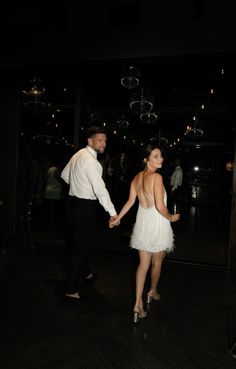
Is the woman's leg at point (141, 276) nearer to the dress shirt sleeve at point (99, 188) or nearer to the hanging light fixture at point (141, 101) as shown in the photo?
the dress shirt sleeve at point (99, 188)

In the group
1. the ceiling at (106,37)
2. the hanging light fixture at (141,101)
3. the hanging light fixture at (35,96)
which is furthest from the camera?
the hanging light fixture at (141,101)

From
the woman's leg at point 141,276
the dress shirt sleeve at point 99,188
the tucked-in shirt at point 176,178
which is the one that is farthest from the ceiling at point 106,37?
the tucked-in shirt at point 176,178

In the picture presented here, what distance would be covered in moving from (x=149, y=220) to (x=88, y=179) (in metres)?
0.73

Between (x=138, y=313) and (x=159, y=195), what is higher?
(x=159, y=195)

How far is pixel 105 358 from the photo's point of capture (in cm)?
238

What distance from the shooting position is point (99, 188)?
3.19m

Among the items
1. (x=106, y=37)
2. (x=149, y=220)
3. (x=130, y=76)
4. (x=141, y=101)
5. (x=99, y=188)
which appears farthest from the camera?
(x=141, y=101)

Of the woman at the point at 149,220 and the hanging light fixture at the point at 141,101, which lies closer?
the woman at the point at 149,220

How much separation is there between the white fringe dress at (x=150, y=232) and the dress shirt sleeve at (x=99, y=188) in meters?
0.30

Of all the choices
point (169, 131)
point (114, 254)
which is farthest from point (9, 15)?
point (169, 131)

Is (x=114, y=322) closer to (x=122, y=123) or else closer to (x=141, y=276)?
(x=141, y=276)

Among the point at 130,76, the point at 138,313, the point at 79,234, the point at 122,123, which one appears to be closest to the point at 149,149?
the point at 79,234

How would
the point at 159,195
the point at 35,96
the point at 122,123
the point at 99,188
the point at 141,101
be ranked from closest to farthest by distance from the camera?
the point at 159,195 → the point at 99,188 → the point at 35,96 → the point at 141,101 → the point at 122,123

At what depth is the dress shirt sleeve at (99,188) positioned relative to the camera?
3.17m
